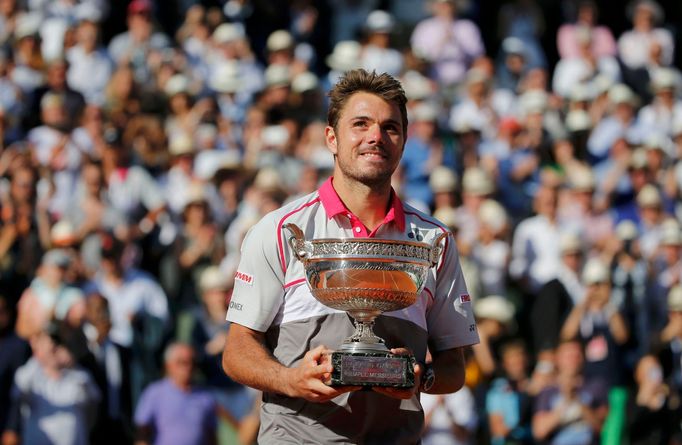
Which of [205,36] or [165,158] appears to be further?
[205,36]

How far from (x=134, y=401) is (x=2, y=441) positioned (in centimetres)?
101

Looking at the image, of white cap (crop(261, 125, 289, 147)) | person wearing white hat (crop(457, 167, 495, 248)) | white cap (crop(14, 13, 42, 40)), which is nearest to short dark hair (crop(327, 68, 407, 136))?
person wearing white hat (crop(457, 167, 495, 248))

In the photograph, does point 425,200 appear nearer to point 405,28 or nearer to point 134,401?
point 134,401

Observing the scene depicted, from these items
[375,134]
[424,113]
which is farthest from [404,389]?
→ [424,113]

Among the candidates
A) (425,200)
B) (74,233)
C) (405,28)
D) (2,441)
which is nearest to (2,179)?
(74,233)

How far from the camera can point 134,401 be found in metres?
10.2

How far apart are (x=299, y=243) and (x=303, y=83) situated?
9.13m

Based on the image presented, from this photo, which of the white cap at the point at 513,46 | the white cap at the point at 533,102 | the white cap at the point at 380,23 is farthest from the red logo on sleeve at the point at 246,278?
the white cap at the point at 513,46

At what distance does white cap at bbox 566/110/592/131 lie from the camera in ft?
46.1

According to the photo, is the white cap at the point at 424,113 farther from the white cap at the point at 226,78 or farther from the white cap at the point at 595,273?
the white cap at the point at 595,273

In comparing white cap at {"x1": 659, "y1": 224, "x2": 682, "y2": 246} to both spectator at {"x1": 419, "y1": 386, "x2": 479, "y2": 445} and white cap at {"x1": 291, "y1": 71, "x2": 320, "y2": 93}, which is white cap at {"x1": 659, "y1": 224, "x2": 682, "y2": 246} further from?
white cap at {"x1": 291, "y1": 71, "x2": 320, "y2": 93}

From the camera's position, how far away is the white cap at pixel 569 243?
11.7 metres

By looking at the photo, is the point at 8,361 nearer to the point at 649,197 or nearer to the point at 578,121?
the point at 649,197

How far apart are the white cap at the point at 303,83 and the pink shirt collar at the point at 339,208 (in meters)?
8.68
